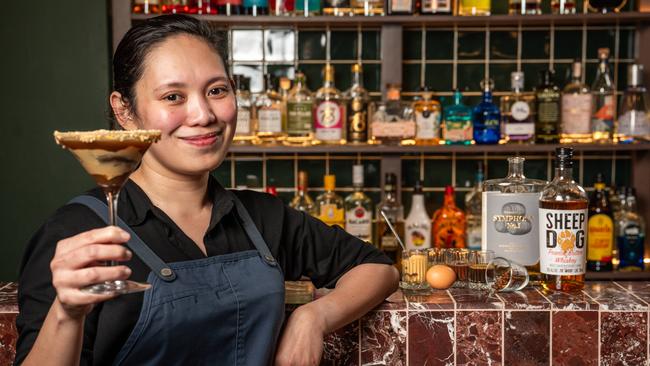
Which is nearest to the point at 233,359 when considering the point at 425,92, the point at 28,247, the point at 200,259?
the point at 200,259

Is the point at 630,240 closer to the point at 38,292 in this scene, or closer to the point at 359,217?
the point at 359,217

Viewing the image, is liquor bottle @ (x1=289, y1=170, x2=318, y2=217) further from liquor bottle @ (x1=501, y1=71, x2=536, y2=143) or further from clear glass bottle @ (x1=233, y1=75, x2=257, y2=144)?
liquor bottle @ (x1=501, y1=71, x2=536, y2=143)

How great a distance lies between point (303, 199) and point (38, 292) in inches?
68.1

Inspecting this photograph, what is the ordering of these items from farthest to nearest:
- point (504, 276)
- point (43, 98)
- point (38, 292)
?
point (43, 98) < point (504, 276) < point (38, 292)

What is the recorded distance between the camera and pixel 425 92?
108 inches

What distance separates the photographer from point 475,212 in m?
2.82

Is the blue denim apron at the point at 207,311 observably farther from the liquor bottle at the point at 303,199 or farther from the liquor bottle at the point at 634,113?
the liquor bottle at the point at 634,113

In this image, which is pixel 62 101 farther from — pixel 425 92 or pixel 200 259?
pixel 200 259

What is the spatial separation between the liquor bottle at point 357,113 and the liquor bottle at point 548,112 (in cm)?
62

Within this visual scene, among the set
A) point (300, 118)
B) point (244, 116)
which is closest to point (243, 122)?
point (244, 116)

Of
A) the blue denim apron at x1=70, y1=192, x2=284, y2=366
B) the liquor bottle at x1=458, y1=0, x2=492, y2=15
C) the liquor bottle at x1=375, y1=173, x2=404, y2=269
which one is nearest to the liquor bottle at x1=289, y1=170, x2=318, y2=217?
the liquor bottle at x1=375, y1=173, x2=404, y2=269

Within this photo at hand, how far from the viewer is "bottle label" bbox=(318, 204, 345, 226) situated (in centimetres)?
279

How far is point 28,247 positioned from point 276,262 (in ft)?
1.40

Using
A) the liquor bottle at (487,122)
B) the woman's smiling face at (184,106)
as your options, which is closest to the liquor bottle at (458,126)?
the liquor bottle at (487,122)
